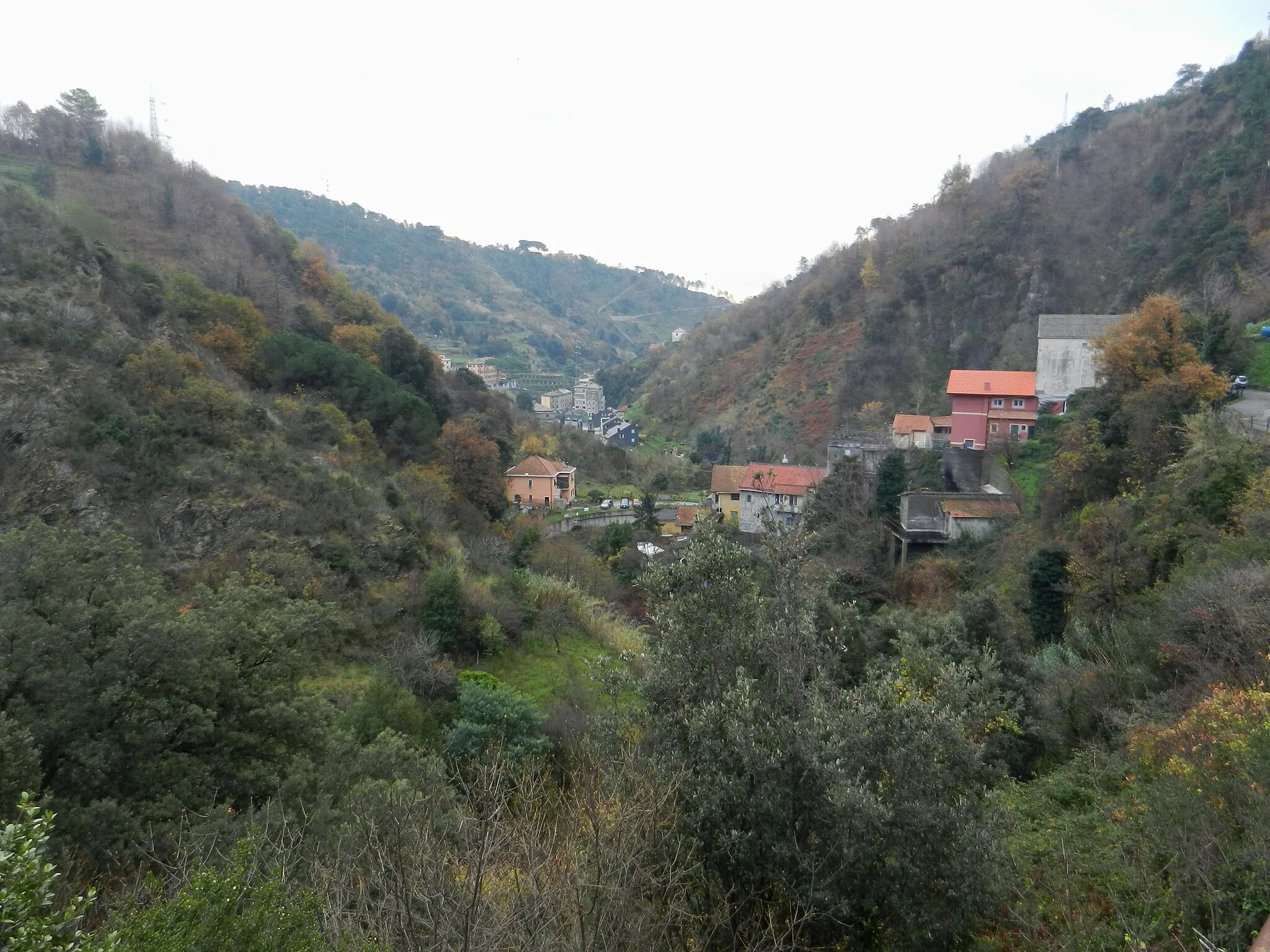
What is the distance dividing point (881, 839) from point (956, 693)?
113cm

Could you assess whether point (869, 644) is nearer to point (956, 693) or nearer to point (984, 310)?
point (956, 693)

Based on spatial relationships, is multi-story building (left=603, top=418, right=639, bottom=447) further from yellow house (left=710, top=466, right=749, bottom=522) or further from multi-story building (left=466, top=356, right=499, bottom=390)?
multi-story building (left=466, top=356, right=499, bottom=390)

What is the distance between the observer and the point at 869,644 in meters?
11.3

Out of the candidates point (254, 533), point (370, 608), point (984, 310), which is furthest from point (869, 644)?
point (984, 310)

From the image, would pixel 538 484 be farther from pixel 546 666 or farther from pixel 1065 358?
pixel 1065 358

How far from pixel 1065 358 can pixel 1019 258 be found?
15.8 m

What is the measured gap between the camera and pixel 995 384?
918 inches

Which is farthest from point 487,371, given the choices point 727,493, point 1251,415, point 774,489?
point 1251,415

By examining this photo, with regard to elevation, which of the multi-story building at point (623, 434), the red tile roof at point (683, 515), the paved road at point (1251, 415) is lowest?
the red tile roof at point (683, 515)

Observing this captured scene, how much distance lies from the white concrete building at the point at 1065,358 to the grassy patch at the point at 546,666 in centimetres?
1738

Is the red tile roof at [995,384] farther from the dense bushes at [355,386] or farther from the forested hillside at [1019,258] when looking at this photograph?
the dense bushes at [355,386]

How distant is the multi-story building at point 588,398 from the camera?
62.6 metres

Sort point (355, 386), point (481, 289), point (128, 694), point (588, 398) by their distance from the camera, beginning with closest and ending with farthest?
point (128, 694) → point (355, 386) → point (588, 398) → point (481, 289)

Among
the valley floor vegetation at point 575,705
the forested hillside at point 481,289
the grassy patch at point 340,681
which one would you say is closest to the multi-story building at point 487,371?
the forested hillside at point 481,289
